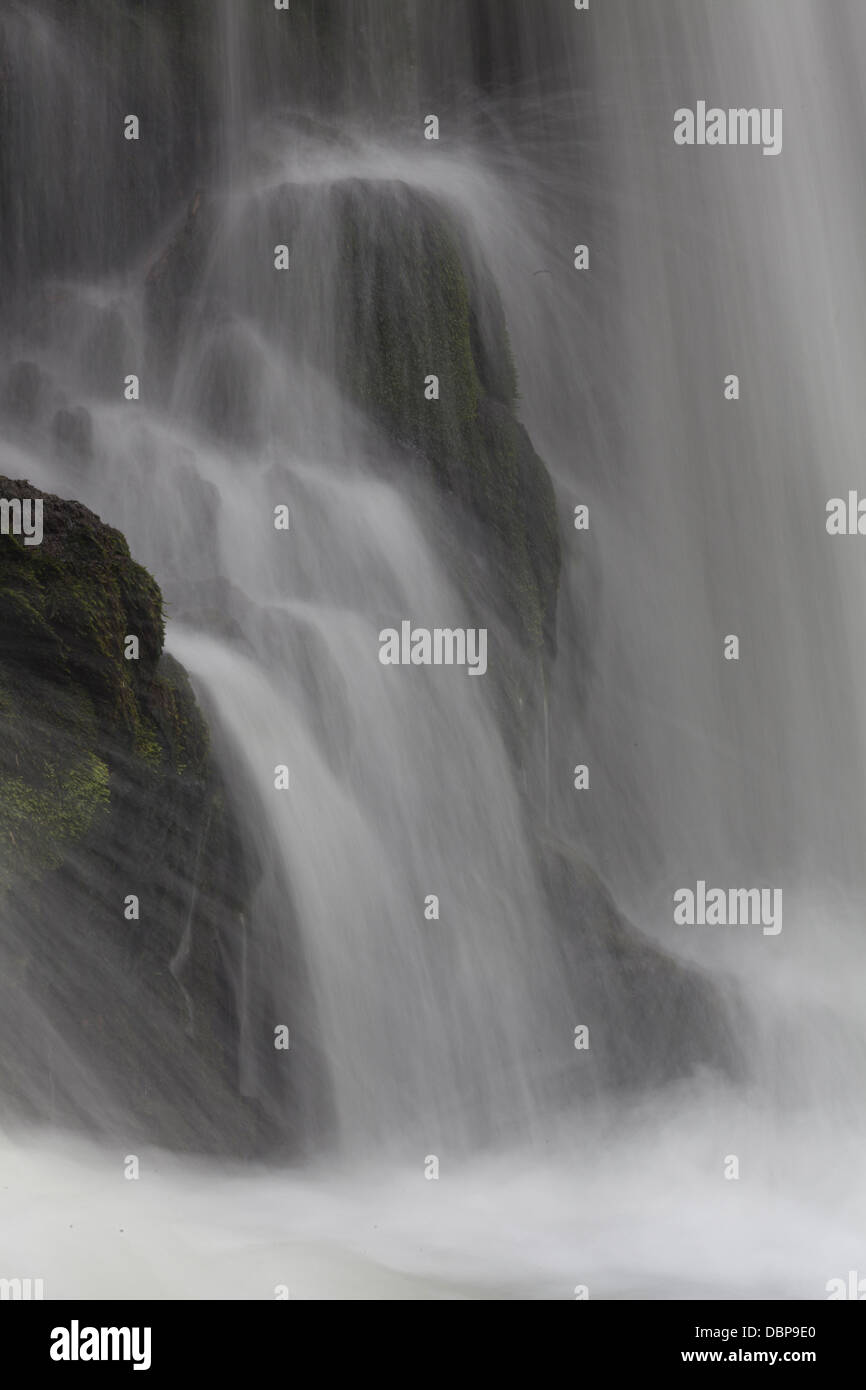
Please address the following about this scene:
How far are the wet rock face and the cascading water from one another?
17 centimetres

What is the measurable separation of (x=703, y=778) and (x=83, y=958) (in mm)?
6606

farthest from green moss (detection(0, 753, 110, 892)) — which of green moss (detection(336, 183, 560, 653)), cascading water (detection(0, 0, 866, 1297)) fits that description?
green moss (detection(336, 183, 560, 653))

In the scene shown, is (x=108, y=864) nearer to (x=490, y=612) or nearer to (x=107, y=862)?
(x=107, y=862)

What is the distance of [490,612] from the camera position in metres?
9.93

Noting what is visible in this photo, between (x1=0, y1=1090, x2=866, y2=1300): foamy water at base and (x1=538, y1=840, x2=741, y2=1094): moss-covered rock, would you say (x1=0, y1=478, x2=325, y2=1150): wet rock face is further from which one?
(x1=538, y1=840, x2=741, y2=1094): moss-covered rock

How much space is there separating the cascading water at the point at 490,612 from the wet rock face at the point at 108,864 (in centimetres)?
17

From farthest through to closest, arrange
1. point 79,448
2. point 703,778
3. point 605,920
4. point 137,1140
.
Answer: point 703,778
point 79,448
point 605,920
point 137,1140

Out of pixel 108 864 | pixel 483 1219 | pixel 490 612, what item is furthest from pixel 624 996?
pixel 108 864

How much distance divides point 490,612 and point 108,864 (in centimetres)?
400

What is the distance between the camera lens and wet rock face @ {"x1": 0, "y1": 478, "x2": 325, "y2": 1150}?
20.4 ft

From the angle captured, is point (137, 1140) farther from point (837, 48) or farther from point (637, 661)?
point (837, 48)

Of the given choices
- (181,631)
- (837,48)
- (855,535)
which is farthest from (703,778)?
(837,48)

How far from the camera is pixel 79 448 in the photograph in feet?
32.6

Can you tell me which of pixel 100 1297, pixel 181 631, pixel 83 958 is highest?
pixel 181 631
